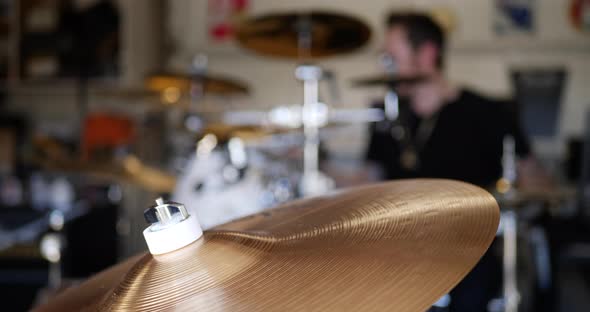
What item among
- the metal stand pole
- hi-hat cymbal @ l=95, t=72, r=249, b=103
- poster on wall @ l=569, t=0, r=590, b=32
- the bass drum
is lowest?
the metal stand pole

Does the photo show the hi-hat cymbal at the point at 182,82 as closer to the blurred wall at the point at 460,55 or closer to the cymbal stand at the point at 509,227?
the cymbal stand at the point at 509,227

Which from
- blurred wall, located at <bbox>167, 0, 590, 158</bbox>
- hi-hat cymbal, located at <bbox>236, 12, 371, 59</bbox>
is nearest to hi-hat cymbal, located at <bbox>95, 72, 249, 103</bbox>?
hi-hat cymbal, located at <bbox>236, 12, 371, 59</bbox>

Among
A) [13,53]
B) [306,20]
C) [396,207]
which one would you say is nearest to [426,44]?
[306,20]

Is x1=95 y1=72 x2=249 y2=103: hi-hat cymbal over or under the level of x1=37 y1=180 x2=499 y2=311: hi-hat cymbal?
over

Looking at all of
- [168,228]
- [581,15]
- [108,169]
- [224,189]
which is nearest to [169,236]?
[168,228]

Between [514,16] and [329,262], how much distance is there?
3993 millimetres

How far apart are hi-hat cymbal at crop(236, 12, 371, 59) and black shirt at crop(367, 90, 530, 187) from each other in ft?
1.45

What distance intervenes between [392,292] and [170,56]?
417cm

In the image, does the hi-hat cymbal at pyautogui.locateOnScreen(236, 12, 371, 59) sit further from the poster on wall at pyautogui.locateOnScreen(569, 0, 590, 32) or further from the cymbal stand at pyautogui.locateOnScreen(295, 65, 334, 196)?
the poster on wall at pyautogui.locateOnScreen(569, 0, 590, 32)

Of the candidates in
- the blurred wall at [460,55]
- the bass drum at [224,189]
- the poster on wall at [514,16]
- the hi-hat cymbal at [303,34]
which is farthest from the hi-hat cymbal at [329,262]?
the poster on wall at [514,16]

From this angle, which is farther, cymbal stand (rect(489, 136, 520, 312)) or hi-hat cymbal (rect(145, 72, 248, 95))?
hi-hat cymbal (rect(145, 72, 248, 95))

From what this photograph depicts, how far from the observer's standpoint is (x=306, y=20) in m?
1.70

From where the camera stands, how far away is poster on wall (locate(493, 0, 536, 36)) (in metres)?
3.87

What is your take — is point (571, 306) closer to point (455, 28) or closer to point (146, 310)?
point (455, 28)
